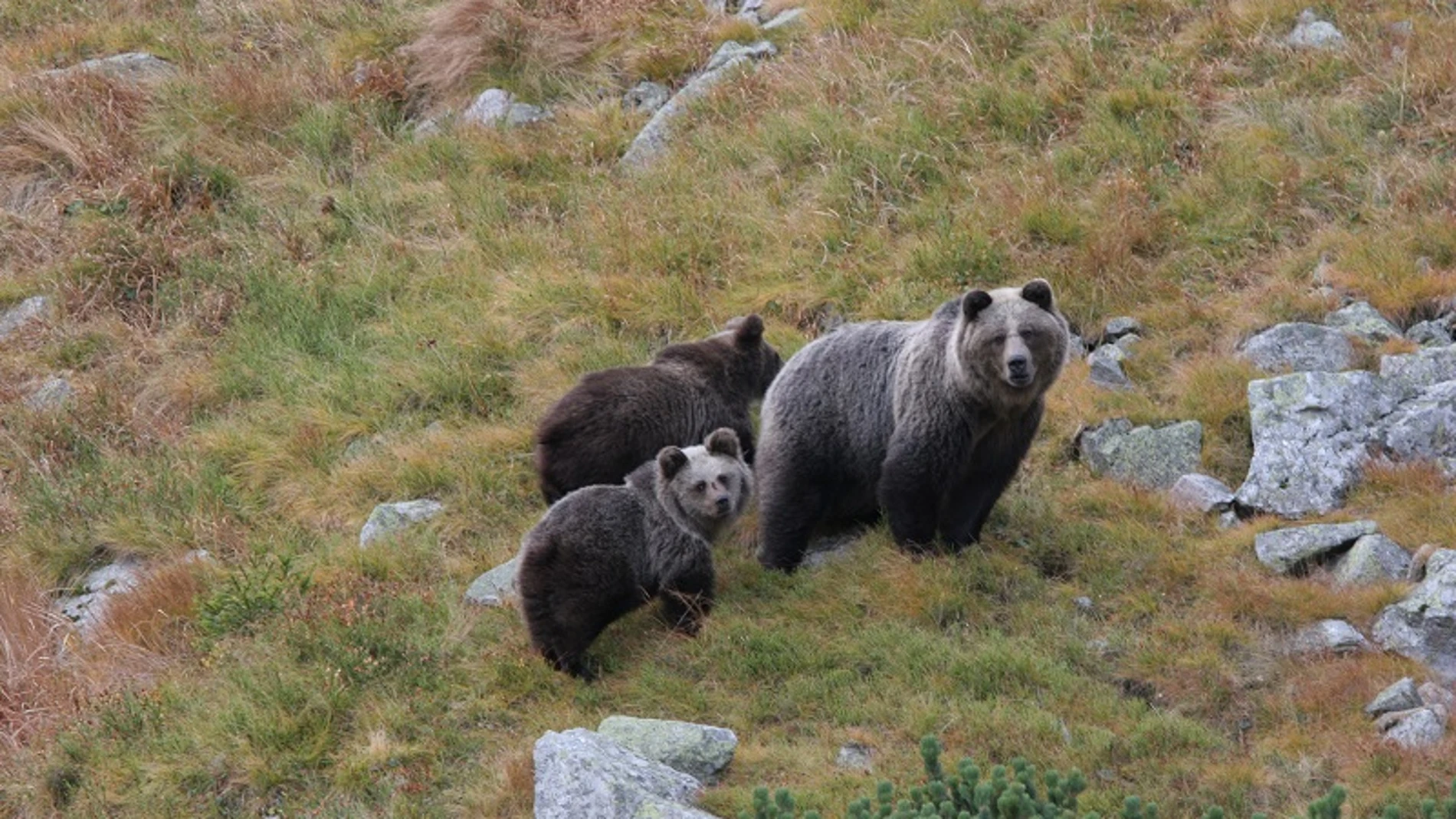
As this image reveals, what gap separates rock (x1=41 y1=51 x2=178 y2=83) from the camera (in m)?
15.4

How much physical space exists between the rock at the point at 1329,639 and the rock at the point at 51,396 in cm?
823

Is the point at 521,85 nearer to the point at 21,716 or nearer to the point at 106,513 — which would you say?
the point at 106,513

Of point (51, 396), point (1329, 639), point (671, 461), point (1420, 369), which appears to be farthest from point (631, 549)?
point (51, 396)

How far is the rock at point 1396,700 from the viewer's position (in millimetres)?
7523

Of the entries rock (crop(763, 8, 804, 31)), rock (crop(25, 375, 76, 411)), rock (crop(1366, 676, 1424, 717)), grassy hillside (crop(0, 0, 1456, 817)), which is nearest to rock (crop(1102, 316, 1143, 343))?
grassy hillside (crop(0, 0, 1456, 817))

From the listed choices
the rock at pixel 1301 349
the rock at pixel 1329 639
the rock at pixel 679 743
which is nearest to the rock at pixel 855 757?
the rock at pixel 679 743

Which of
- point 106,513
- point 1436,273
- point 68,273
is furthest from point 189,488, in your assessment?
point 1436,273

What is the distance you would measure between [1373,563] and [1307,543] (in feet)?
1.17

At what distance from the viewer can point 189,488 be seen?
428 inches

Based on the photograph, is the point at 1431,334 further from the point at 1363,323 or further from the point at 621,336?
the point at 621,336

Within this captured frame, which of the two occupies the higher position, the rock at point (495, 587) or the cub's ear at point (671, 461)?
the cub's ear at point (671, 461)

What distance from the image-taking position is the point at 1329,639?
316 inches

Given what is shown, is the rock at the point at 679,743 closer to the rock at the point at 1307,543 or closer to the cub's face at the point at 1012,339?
the cub's face at the point at 1012,339

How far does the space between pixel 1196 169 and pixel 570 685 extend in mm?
5773
